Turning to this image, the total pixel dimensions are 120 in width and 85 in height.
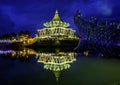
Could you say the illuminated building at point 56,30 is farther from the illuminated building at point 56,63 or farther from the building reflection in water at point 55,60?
the illuminated building at point 56,63

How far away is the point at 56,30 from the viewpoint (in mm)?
56469

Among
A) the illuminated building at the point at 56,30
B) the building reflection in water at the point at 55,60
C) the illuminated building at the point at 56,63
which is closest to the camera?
the illuminated building at the point at 56,63

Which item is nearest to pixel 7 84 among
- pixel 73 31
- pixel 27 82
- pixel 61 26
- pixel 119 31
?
pixel 27 82

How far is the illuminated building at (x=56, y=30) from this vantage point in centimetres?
5539

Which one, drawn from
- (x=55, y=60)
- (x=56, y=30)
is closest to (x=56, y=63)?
(x=55, y=60)

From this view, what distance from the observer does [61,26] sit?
55906mm

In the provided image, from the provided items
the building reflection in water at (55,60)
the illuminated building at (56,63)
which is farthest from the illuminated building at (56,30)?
the illuminated building at (56,63)

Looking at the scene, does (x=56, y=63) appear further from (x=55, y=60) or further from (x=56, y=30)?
(x=56, y=30)

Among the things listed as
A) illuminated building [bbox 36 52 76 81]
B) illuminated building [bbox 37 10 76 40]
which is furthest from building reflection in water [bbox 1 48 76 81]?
illuminated building [bbox 37 10 76 40]

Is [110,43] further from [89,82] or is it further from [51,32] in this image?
[51,32]

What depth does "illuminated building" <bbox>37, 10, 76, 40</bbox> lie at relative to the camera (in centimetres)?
5539

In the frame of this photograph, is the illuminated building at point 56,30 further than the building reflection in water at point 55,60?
Yes

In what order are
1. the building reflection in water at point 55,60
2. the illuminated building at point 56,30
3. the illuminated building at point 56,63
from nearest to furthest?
the illuminated building at point 56,63
the building reflection in water at point 55,60
the illuminated building at point 56,30

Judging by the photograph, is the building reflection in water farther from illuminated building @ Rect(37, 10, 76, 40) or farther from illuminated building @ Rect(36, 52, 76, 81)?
illuminated building @ Rect(37, 10, 76, 40)
